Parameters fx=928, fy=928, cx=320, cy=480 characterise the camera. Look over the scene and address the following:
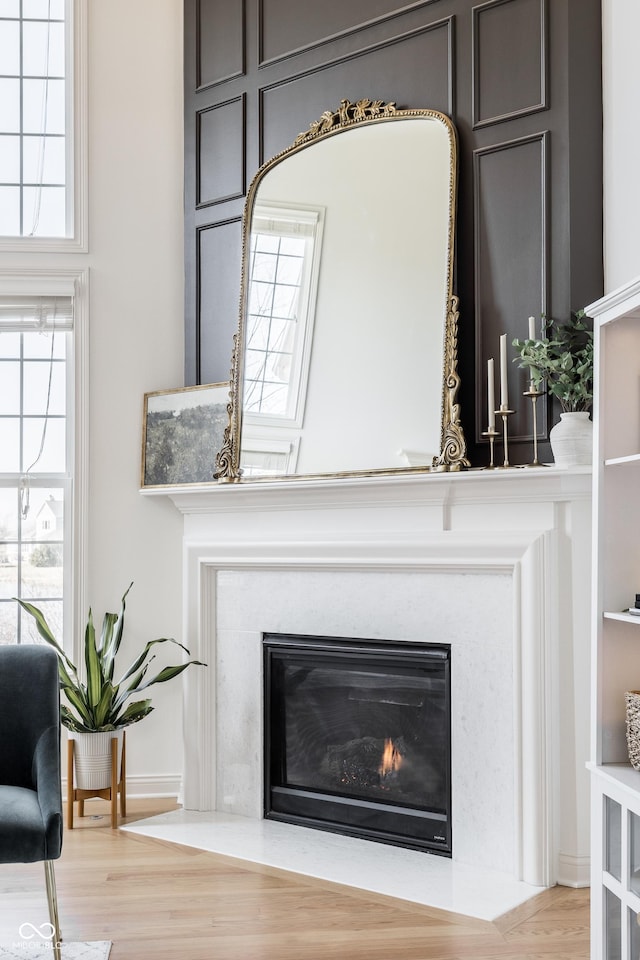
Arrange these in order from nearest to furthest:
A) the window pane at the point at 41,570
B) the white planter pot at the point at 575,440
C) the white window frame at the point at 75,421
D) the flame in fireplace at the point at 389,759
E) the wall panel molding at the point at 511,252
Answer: the white planter pot at the point at 575,440
the wall panel molding at the point at 511,252
the flame in fireplace at the point at 389,759
the white window frame at the point at 75,421
the window pane at the point at 41,570

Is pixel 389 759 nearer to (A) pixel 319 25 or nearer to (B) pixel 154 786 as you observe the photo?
(B) pixel 154 786

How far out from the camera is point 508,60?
3268 millimetres

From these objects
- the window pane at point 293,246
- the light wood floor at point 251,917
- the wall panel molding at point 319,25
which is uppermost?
the wall panel molding at point 319,25

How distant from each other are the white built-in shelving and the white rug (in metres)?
1.32

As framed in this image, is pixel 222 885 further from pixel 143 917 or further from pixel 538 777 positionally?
pixel 538 777

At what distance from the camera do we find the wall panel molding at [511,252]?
3176 millimetres

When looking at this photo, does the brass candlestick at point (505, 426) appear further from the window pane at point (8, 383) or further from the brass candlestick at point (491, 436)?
the window pane at point (8, 383)

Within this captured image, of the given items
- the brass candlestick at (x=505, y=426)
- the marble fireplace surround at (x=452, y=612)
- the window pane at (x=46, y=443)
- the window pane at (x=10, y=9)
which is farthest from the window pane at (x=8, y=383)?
the brass candlestick at (x=505, y=426)

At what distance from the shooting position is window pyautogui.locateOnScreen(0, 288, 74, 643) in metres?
4.16

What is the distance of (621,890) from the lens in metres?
2.21

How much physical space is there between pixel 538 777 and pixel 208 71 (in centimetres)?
323

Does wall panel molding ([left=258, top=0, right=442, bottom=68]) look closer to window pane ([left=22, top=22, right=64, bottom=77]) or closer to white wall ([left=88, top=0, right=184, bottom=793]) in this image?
white wall ([left=88, top=0, right=184, bottom=793])

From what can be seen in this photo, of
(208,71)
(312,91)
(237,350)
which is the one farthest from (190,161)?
(237,350)

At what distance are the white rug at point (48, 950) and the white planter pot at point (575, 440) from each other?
197cm
